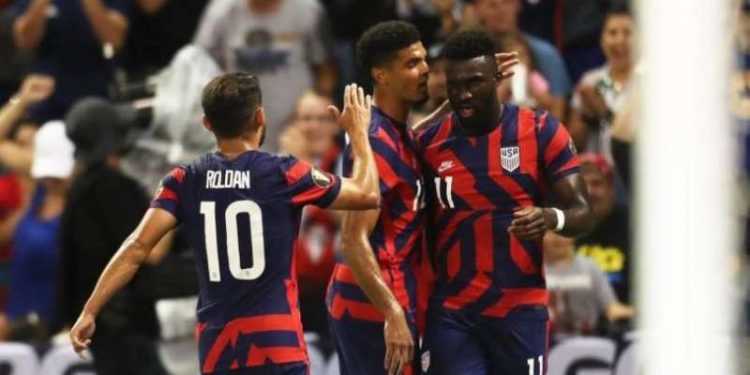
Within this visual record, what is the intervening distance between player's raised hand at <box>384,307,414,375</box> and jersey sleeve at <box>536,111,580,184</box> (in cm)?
80

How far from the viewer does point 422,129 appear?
7891mm

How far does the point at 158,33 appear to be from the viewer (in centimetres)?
1162

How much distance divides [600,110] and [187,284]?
2493mm

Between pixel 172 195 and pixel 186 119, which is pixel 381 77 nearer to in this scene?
pixel 172 195

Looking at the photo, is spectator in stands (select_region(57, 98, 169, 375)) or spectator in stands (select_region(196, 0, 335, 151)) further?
spectator in stands (select_region(196, 0, 335, 151))

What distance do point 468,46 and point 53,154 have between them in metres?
3.45

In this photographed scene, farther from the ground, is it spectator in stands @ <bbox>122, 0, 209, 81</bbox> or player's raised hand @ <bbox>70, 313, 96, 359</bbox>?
spectator in stands @ <bbox>122, 0, 209, 81</bbox>

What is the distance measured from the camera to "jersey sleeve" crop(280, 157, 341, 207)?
23.0 ft

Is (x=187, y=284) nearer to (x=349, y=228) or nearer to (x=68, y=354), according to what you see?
(x=68, y=354)

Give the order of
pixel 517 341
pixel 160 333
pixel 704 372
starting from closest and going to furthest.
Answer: pixel 704 372
pixel 517 341
pixel 160 333

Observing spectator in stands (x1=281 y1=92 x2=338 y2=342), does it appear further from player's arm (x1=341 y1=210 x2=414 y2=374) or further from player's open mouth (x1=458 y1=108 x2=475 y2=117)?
player's open mouth (x1=458 y1=108 x2=475 y2=117)

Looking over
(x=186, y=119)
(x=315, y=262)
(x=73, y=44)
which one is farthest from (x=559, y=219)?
(x=73, y=44)

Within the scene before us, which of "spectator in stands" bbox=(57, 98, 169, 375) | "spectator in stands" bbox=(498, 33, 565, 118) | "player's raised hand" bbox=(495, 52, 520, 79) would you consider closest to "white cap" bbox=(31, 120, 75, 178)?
"spectator in stands" bbox=(57, 98, 169, 375)

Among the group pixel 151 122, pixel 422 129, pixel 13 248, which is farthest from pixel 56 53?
pixel 422 129
